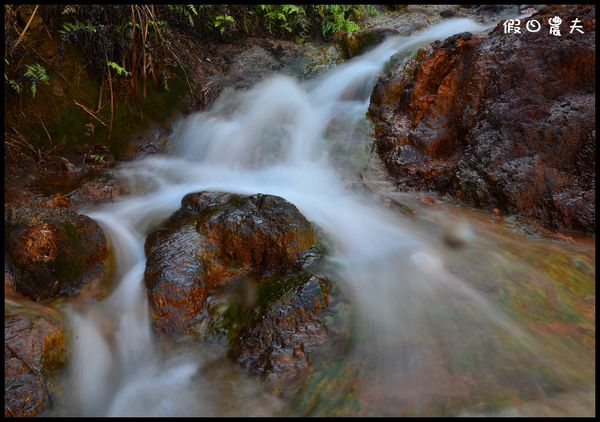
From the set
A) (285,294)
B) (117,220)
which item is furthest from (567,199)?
(117,220)

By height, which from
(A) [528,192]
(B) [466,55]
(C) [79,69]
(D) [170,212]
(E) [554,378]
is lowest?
(E) [554,378]

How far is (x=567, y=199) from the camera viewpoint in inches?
166

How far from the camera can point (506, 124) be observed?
475 centimetres

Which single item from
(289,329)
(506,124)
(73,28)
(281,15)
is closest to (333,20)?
(281,15)

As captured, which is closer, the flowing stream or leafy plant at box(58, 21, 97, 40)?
the flowing stream

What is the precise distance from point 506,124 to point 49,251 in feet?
16.1

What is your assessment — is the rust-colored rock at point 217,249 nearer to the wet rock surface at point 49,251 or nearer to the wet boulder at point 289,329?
the wet boulder at point 289,329

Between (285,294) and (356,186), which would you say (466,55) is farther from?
(285,294)

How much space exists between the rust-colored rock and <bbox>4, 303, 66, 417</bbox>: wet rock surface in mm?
719

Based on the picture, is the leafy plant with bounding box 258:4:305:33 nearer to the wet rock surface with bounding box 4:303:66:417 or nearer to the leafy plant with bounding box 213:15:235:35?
the leafy plant with bounding box 213:15:235:35

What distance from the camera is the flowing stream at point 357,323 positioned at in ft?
8.70

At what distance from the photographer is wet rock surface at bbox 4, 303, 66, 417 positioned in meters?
2.53

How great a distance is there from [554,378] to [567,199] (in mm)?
2317

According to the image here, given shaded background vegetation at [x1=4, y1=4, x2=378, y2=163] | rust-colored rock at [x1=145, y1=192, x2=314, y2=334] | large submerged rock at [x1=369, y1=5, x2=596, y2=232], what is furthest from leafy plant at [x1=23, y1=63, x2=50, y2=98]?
large submerged rock at [x1=369, y1=5, x2=596, y2=232]
